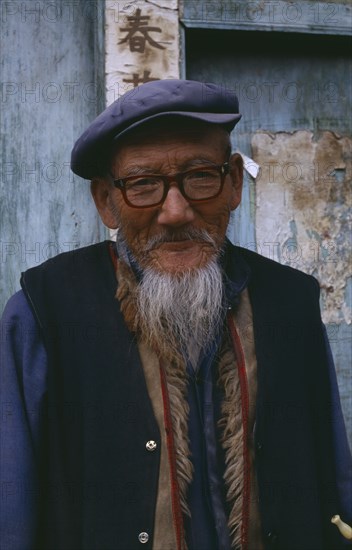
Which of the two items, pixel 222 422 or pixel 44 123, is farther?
pixel 44 123

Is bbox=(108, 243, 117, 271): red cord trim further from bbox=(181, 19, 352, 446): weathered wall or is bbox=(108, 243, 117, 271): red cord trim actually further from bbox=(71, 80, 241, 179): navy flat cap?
bbox=(181, 19, 352, 446): weathered wall

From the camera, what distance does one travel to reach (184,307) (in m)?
1.85

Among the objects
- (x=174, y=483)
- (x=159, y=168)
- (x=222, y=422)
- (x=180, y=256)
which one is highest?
(x=159, y=168)

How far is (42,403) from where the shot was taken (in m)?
1.69

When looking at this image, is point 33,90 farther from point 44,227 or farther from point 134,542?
point 134,542

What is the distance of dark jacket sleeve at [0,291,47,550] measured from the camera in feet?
5.36

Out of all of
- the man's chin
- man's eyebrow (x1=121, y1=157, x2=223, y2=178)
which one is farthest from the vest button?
man's eyebrow (x1=121, y1=157, x2=223, y2=178)

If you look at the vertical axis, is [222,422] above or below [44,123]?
below

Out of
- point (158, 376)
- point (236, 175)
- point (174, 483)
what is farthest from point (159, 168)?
point (174, 483)

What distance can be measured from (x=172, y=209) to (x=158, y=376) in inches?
16.7

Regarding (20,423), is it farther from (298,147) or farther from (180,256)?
(298,147)

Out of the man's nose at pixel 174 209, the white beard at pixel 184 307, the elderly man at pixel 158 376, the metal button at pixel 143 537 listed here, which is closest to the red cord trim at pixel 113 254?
the elderly man at pixel 158 376

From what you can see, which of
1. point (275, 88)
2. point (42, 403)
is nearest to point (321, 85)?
point (275, 88)

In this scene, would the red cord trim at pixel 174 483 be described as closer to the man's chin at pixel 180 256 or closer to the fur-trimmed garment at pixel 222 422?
the fur-trimmed garment at pixel 222 422
